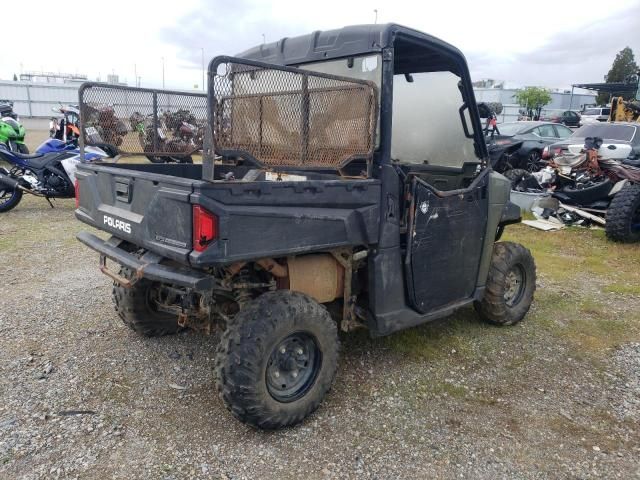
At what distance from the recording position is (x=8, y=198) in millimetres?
8281

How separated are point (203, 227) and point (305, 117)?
0.98m

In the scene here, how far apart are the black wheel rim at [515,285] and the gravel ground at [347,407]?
0.25m

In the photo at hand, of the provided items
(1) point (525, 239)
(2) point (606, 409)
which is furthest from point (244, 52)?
(1) point (525, 239)

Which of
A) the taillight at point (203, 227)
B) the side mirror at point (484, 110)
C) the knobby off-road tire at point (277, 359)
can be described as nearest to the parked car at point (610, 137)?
the side mirror at point (484, 110)

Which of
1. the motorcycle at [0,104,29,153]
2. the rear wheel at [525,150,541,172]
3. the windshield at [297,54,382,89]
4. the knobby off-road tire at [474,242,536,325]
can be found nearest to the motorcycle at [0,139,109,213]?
the motorcycle at [0,104,29,153]

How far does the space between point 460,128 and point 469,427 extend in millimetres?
2188

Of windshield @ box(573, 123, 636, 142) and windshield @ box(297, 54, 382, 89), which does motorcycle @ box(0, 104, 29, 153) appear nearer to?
windshield @ box(297, 54, 382, 89)

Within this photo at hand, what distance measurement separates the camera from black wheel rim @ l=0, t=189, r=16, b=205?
26.8 feet

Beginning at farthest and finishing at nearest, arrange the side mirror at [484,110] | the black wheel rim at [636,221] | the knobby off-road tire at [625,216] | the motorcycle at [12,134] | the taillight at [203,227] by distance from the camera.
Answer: the motorcycle at [12,134] → the black wheel rim at [636,221] → the knobby off-road tire at [625,216] → the side mirror at [484,110] → the taillight at [203,227]

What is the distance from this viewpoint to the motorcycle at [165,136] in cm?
402

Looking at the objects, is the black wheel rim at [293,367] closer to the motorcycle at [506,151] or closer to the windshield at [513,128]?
the motorcycle at [506,151]

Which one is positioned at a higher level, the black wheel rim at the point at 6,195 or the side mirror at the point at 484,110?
the side mirror at the point at 484,110

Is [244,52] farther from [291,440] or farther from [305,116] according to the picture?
[291,440]

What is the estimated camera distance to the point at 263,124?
3006 mm
